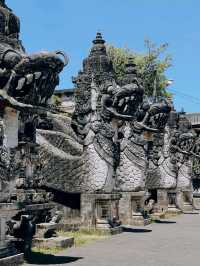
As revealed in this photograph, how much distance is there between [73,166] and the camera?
1454 centimetres

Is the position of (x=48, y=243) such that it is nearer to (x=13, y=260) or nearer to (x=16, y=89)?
(x=13, y=260)

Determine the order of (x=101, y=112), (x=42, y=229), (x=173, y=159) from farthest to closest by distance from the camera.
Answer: (x=173, y=159), (x=101, y=112), (x=42, y=229)

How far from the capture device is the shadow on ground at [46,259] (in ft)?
30.3

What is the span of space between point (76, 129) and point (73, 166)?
118 cm

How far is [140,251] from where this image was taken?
36.9ft

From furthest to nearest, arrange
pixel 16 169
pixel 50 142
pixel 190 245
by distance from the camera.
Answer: pixel 50 142, pixel 190 245, pixel 16 169

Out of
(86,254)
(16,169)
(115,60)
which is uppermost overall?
(115,60)

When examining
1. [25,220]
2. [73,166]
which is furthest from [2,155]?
[73,166]

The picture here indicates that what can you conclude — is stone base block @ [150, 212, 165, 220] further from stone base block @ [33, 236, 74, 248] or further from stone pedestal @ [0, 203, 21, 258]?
stone pedestal @ [0, 203, 21, 258]

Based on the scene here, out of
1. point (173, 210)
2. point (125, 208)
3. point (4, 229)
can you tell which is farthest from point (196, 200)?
point (4, 229)

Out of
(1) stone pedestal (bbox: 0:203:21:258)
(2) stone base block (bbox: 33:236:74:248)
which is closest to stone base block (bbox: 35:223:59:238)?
(2) stone base block (bbox: 33:236:74:248)

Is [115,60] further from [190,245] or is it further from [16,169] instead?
[16,169]

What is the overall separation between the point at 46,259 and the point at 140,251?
2.59m

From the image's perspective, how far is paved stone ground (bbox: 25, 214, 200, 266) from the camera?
31.8 feet
